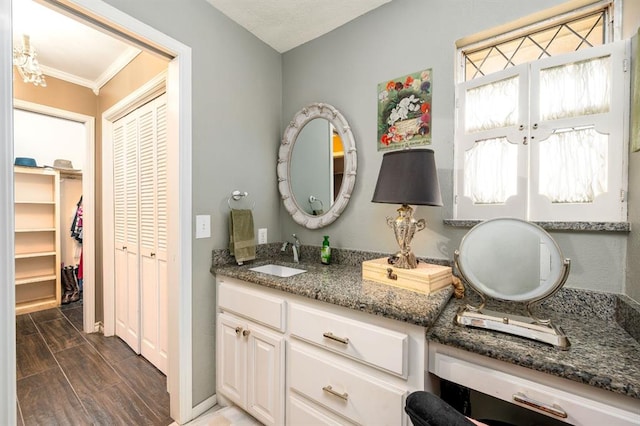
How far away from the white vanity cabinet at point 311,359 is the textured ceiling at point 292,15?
1726 mm

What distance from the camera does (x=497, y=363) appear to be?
86cm

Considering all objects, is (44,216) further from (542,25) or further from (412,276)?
(542,25)

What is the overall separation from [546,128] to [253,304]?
1668 mm

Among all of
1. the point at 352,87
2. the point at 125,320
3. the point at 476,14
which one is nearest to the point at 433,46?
the point at 476,14

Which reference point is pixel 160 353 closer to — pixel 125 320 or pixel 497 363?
pixel 125 320

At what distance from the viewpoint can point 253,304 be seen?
1.46 meters

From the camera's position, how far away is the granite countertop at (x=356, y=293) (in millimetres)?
967

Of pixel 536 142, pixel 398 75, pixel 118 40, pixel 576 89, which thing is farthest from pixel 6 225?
pixel 576 89

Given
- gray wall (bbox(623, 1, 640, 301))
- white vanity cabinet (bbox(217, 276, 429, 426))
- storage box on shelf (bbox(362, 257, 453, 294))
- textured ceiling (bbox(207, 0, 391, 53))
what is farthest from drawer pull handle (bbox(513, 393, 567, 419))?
textured ceiling (bbox(207, 0, 391, 53))

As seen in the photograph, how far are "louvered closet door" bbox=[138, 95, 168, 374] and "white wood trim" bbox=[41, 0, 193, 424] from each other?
492 millimetres

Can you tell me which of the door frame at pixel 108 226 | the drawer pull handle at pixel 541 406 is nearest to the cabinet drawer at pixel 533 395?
the drawer pull handle at pixel 541 406

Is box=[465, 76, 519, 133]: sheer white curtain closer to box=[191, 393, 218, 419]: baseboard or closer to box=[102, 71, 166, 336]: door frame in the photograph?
box=[191, 393, 218, 419]: baseboard

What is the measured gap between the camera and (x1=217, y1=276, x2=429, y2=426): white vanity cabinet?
984 millimetres

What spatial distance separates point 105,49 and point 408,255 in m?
2.86
